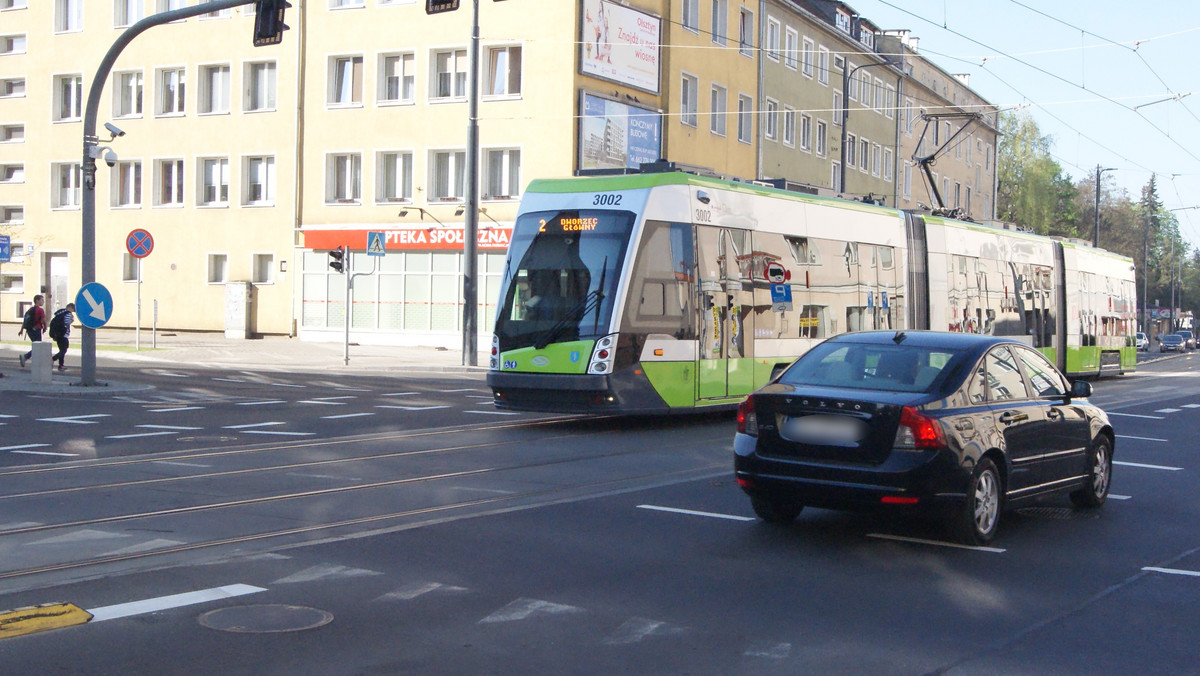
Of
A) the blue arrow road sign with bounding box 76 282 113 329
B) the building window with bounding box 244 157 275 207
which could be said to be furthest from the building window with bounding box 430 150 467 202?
the blue arrow road sign with bounding box 76 282 113 329

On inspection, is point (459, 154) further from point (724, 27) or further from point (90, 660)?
point (90, 660)

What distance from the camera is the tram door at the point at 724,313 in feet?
53.8

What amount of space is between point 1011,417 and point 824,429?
1.52 m

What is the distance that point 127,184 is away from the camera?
45594mm

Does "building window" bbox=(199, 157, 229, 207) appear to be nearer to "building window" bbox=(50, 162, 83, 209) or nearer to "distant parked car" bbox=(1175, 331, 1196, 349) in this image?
"building window" bbox=(50, 162, 83, 209)

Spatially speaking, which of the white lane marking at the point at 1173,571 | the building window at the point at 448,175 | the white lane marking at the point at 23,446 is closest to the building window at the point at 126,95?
the building window at the point at 448,175

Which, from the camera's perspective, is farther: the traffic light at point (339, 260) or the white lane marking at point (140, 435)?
the traffic light at point (339, 260)

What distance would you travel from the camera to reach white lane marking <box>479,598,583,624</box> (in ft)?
19.9

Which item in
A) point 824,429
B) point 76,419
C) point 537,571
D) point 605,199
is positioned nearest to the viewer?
point 537,571

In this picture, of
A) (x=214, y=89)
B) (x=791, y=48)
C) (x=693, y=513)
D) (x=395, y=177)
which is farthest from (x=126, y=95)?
(x=693, y=513)

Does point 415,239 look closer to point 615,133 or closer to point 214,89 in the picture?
point 615,133

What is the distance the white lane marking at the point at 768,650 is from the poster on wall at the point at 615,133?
102 ft

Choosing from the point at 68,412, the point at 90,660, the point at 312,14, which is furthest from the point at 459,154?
the point at 90,660

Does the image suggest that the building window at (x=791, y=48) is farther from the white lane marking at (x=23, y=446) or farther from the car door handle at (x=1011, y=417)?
the car door handle at (x=1011, y=417)
